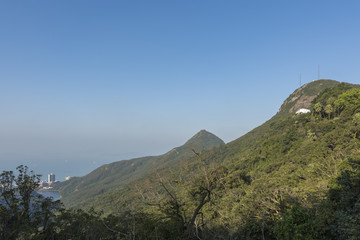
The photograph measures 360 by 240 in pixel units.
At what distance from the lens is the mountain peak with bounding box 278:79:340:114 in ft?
442

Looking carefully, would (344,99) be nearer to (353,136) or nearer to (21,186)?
(353,136)

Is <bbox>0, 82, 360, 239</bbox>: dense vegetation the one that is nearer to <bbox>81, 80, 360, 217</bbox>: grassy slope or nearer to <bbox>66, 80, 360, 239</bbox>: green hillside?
<bbox>66, 80, 360, 239</bbox>: green hillside

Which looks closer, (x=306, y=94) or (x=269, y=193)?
(x=269, y=193)

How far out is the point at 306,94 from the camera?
5650 inches

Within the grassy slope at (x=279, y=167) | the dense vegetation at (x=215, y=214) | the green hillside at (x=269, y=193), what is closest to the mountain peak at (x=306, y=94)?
the grassy slope at (x=279, y=167)

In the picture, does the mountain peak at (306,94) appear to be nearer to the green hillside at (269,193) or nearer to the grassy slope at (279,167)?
the grassy slope at (279,167)

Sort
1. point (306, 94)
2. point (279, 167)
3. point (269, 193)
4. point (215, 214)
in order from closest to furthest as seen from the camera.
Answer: point (269, 193) → point (215, 214) → point (279, 167) → point (306, 94)

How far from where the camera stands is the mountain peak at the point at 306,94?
134750 mm

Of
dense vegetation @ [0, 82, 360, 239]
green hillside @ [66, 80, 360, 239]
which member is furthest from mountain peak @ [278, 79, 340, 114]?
dense vegetation @ [0, 82, 360, 239]

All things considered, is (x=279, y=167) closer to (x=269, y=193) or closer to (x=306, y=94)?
(x=269, y=193)

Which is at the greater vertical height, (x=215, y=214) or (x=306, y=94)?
(x=306, y=94)

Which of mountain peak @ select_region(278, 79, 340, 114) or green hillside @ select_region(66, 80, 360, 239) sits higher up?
mountain peak @ select_region(278, 79, 340, 114)

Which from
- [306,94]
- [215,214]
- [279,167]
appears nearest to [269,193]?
[215,214]

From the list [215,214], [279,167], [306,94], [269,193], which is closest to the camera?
[269,193]
